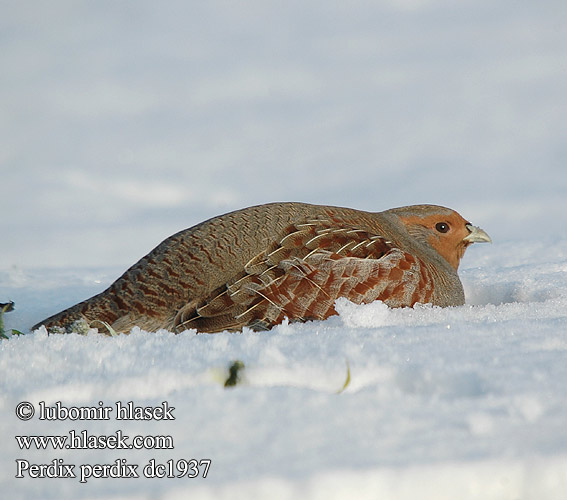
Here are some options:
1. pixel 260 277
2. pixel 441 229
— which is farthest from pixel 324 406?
pixel 441 229

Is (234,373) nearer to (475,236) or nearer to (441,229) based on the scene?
(441,229)

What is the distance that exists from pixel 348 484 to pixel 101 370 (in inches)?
35.5

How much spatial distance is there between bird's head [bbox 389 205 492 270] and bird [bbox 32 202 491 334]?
0.47 metres

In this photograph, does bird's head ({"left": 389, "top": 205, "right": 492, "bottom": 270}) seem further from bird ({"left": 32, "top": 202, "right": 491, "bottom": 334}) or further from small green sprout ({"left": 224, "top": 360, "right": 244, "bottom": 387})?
small green sprout ({"left": 224, "top": 360, "right": 244, "bottom": 387})

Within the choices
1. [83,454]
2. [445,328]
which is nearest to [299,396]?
[83,454]

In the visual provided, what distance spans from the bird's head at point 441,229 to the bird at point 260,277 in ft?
1.53

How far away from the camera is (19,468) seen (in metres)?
1.44

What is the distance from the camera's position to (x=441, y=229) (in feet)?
14.1

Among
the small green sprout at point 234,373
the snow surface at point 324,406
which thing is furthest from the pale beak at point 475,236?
the small green sprout at point 234,373

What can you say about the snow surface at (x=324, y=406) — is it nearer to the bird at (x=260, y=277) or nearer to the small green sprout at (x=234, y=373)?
the small green sprout at (x=234, y=373)

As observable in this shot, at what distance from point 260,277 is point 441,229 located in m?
1.43

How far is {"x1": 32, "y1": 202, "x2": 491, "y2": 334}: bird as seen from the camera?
336 cm

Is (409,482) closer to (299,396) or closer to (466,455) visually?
(466,455)

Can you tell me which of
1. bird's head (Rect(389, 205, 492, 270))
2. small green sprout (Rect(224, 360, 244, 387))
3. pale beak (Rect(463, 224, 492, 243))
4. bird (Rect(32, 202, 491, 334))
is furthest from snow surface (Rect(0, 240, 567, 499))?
pale beak (Rect(463, 224, 492, 243))
